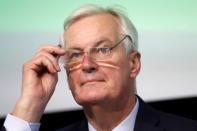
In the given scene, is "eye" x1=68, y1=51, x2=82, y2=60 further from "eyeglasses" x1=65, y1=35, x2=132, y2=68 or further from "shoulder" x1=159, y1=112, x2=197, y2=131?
"shoulder" x1=159, y1=112, x2=197, y2=131

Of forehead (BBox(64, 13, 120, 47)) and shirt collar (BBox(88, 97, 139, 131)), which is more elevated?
forehead (BBox(64, 13, 120, 47))

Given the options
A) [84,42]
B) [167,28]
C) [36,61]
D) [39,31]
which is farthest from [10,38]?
[167,28]

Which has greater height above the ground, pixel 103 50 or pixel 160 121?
pixel 103 50

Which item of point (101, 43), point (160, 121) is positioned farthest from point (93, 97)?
point (160, 121)

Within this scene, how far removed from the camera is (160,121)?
5.04ft

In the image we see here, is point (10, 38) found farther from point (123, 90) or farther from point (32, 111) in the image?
point (123, 90)

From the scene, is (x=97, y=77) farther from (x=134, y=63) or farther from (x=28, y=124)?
(x=28, y=124)

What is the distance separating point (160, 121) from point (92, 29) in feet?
1.32

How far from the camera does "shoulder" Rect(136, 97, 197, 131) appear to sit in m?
1.52

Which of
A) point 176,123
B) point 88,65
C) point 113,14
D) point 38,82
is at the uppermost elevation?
point 113,14

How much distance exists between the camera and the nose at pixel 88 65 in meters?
1.39

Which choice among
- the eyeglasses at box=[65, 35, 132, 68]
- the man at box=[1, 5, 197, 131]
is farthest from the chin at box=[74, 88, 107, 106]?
the eyeglasses at box=[65, 35, 132, 68]

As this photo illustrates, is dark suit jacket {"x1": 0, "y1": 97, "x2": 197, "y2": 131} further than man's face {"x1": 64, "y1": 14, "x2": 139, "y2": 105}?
Yes

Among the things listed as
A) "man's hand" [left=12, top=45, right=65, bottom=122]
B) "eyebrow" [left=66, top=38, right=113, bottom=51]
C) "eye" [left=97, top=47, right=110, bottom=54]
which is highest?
"eyebrow" [left=66, top=38, right=113, bottom=51]
